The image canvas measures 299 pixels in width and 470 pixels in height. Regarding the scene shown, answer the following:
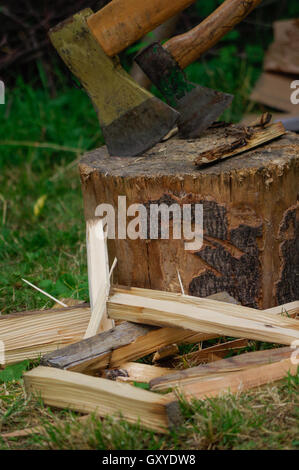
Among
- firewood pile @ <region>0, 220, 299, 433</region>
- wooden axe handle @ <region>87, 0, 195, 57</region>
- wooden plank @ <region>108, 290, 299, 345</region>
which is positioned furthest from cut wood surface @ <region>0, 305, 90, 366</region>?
wooden axe handle @ <region>87, 0, 195, 57</region>

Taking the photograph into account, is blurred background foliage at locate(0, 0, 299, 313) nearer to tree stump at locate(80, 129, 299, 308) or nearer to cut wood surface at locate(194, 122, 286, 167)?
tree stump at locate(80, 129, 299, 308)

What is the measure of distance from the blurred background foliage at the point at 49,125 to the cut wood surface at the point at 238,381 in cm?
115

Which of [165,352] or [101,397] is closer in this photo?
[101,397]

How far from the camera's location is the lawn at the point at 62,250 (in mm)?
1750

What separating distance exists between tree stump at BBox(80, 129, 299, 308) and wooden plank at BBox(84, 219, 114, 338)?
7 centimetres

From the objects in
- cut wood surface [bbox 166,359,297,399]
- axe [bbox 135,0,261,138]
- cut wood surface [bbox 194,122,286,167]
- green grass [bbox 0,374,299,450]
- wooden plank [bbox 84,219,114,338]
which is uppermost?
axe [bbox 135,0,261,138]

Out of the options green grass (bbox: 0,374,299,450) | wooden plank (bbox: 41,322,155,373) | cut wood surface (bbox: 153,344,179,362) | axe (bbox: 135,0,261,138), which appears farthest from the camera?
axe (bbox: 135,0,261,138)

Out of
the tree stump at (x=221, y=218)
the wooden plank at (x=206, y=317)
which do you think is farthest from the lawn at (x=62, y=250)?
the tree stump at (x=221, y=218)

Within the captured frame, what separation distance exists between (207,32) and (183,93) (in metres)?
0.29

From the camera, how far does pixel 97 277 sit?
2.39 m

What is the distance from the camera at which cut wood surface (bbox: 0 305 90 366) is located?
2318mm

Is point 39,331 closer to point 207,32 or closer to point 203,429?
point 203,429

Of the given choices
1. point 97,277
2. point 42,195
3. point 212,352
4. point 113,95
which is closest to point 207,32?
point 113,95
